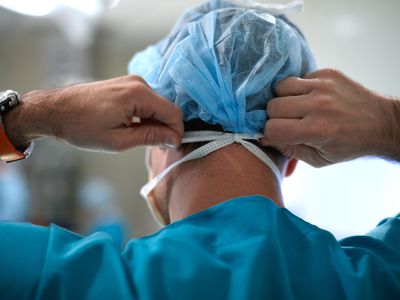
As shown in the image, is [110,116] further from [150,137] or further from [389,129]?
[389,129]

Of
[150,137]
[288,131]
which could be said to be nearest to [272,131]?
[288,131]

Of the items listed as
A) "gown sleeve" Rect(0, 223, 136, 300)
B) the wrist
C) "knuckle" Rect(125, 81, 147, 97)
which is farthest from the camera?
the wrist

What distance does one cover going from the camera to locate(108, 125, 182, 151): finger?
0.90 metres

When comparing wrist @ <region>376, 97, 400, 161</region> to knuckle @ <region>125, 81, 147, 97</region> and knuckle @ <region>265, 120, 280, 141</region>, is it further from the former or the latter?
knuckle @ <region>125, 81, 147, 97</region>

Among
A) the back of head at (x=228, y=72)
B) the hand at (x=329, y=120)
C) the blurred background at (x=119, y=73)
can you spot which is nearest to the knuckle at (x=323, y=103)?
the hand at (x=329, y=120)

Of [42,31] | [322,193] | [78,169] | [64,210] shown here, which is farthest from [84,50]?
[322,193]

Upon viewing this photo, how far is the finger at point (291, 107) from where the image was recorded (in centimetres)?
90

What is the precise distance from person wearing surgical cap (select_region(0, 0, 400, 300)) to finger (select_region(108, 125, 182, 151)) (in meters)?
0.07

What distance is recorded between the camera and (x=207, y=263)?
803 mm

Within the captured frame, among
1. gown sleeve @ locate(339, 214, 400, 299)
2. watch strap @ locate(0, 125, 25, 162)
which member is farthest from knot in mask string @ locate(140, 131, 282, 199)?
watch strap @ locate(0, 125, 25, 162)

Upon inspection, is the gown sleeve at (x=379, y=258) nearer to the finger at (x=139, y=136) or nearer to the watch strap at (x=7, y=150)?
the finger at (x=139, y=136)

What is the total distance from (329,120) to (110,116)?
1.47 feet

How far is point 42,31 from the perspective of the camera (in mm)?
4820

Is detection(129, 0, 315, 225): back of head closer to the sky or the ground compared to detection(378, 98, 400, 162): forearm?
closer to the sky
